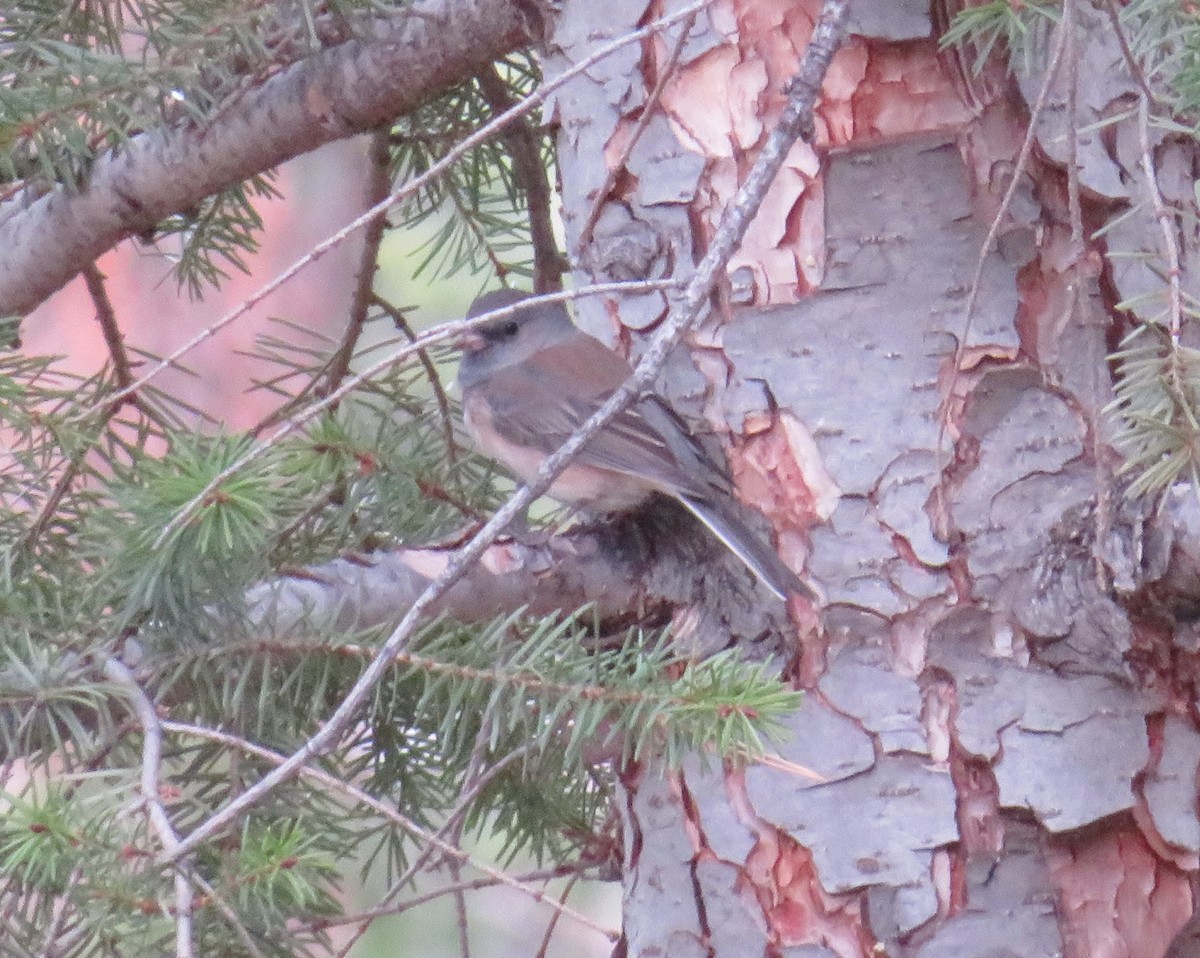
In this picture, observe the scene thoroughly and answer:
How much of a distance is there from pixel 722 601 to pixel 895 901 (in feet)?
1.19

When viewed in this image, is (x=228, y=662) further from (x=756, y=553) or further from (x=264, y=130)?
(x=264, y=130)

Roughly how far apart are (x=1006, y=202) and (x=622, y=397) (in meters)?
0.37

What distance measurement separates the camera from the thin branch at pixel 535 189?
2114 millimetres

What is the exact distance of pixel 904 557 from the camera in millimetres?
1498

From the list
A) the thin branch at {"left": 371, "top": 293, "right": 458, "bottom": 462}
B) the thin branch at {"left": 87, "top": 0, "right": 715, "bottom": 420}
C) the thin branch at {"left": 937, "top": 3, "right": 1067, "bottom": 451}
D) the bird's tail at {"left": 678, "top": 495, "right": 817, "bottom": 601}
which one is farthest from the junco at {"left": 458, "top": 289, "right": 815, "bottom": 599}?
the thin branch at {"left": 87, "top": 0, "right": 715, "bottom": 420}

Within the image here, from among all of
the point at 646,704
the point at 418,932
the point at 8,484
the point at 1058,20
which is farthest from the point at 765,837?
the point at 418,932

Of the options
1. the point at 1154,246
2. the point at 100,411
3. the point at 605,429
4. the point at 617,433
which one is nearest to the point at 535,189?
the point at 617,433

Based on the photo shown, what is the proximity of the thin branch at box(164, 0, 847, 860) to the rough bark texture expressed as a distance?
37 centimetres

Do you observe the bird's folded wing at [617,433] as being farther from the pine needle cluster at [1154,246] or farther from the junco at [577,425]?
the pine needle cluster at [1154,246]

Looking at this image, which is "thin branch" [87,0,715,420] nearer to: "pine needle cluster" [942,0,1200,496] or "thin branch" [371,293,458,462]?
"pine needle cluster" [942,0,1200,496]

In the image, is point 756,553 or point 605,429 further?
point 605,429

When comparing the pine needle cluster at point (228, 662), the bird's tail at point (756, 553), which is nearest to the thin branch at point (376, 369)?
the pine needle cluster at point (228, 662)

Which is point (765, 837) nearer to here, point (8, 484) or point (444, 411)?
point (444, 411)

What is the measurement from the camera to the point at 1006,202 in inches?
45.9
